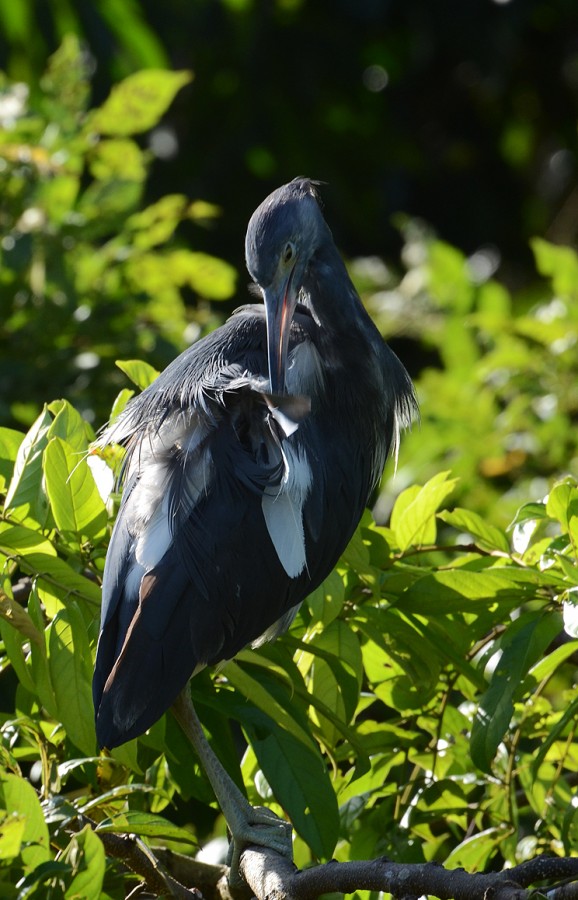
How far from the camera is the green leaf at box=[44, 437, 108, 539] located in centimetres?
214

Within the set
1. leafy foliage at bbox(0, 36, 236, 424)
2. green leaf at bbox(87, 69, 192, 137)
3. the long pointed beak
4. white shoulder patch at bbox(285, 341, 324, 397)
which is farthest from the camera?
green leaf at bbox(87, 69, 192, 137)

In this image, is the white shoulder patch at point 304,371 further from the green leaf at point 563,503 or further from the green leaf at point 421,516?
the green leaf at point 563,503

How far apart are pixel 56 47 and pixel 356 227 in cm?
204

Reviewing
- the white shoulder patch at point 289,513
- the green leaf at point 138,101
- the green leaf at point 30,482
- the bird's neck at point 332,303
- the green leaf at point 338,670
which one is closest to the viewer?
the green leaf at point 30,482

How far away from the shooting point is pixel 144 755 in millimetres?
2387

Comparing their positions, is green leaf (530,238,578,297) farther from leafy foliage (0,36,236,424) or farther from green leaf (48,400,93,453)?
green leaf (48,400,93,453)

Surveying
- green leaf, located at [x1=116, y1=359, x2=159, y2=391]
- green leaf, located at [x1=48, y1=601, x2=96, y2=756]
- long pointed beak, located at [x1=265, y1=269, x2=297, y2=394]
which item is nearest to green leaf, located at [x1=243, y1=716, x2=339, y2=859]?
green leaf, located at [x1=48, y1=601, x2=96, y2=756]

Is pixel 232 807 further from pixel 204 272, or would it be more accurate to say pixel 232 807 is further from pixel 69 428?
pixel 204 272

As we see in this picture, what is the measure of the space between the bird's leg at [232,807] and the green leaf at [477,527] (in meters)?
0.64

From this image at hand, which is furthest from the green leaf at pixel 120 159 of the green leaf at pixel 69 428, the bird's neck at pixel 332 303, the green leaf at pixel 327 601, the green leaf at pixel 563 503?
the green leaf at pixel 563 503

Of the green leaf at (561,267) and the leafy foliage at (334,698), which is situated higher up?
the leafy foliage at (334,698)

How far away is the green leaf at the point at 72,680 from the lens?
2.11 metres

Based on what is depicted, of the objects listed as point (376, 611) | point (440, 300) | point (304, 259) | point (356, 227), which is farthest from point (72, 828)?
point (356, 227)

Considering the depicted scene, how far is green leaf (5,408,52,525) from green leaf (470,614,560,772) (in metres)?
0.91
